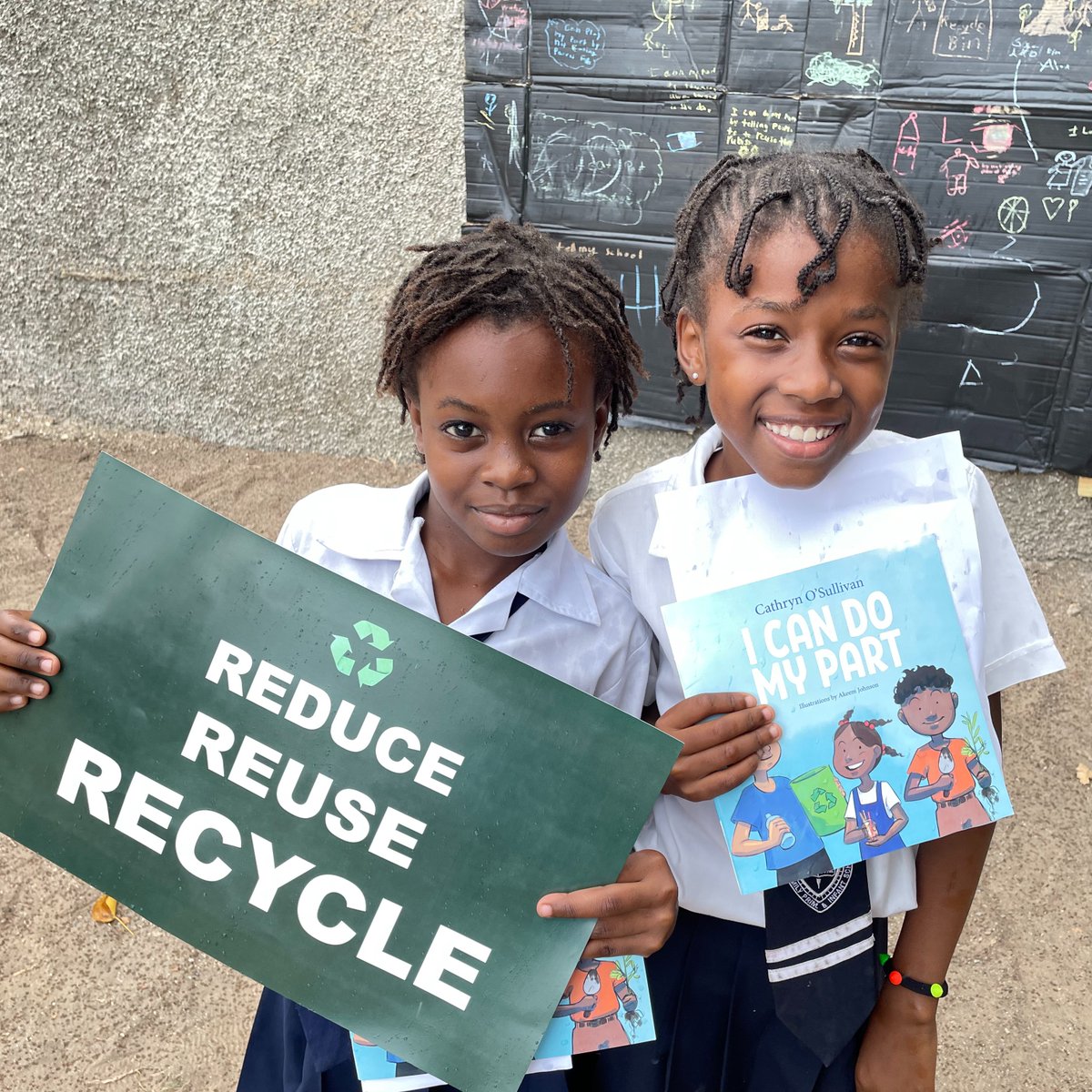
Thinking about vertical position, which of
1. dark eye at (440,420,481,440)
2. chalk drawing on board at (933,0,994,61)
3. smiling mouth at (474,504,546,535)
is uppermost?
chalk drawing on board at (933,0,994,61)

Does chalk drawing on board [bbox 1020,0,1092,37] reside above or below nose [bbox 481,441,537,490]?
above

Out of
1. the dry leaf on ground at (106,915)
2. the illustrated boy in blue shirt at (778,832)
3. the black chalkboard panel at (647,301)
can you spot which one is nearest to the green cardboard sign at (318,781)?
the illustrated boy in blue shirt at (778,832)

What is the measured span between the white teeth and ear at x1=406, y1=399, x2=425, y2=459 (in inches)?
16.5

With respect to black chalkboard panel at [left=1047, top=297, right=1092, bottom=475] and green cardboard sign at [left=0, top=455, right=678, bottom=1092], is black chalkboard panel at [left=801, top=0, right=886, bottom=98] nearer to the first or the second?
black chalkboard panel at [left=1047, top=297, right=1092, bottom=475]

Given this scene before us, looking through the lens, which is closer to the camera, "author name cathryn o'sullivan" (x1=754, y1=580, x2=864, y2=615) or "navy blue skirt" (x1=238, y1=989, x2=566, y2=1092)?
"author name cathryn o'sullivan" (x1=754, y1=580, x2=864, y2=615)

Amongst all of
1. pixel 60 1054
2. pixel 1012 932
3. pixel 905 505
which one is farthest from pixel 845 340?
pixel 60 1054

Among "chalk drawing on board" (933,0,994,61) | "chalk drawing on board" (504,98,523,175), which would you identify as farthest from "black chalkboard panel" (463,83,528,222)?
"chalk drawing on board" (933,0,994,61)

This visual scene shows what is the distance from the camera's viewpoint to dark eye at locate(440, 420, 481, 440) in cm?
118

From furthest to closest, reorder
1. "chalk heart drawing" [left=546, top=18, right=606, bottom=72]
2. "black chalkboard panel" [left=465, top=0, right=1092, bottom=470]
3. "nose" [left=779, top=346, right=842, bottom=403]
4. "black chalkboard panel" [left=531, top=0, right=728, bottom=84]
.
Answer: "chalk heart drawing" [left=546, top=18, right=606, bottom=72]
"black chalkboard panel" [left=531, top=0, right=728, bottom=84]
"black chalkboard panel" [left=465, top=0, right=1092, bottom=470]
"nose" [left=779, top=346, right=842, bottom=403]

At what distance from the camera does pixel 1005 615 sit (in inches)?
48.0

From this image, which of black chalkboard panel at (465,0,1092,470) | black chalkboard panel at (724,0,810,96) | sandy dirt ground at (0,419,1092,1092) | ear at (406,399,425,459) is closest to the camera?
ear at (406,399,425,459)

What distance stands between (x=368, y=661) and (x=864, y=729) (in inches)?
21.2

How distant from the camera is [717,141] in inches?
122

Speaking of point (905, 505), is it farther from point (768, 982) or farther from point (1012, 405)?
point (1012, 405)
